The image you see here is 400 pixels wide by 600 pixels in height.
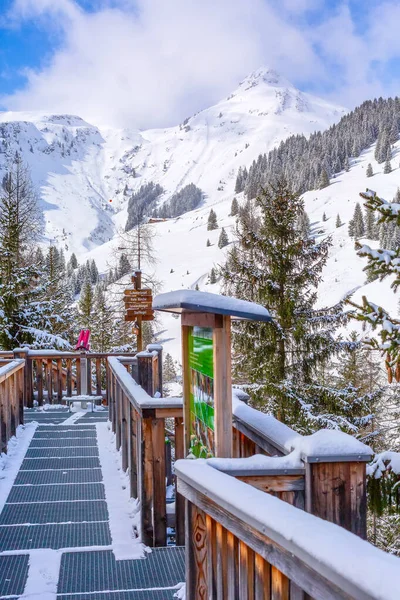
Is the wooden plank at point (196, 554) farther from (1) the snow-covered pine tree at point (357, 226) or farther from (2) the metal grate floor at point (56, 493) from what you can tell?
(1) the snow-covered pine tree at point (357, 226)

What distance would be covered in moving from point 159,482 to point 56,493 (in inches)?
61.6

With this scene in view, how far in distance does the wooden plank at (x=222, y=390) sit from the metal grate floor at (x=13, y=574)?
1.62 meters

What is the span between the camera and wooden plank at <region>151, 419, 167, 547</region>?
414 centimetres

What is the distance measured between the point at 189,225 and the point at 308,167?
1186 inches

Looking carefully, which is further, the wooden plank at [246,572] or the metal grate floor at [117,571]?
the metal grate floor at [117,571]

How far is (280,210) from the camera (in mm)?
13938

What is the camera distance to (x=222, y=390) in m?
2.74

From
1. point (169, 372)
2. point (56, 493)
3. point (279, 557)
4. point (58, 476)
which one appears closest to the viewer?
point (279, 557)

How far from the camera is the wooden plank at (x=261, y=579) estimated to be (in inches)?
66.2

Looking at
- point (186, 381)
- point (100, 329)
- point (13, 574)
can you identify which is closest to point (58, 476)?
point (13, 574)

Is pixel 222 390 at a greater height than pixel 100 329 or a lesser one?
greater

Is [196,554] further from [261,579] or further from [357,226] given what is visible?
[357,226]

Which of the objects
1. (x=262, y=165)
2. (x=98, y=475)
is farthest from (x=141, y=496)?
(x=262, y=165)

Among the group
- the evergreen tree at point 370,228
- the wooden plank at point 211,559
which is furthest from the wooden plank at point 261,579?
the evergreen tree at point 370,228
